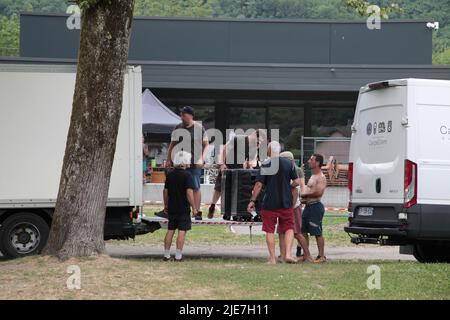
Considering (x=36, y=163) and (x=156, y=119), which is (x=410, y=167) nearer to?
(x=36, y=163)

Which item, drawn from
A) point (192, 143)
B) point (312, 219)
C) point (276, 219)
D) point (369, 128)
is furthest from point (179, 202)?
point (369, 128)

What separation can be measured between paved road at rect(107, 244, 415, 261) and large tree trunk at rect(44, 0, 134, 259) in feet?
13.5

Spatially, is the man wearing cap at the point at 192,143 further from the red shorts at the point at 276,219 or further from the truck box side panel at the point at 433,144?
the truck box side panel at the point at 433,144

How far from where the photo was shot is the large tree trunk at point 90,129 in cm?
1138

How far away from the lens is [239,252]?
53.9ft

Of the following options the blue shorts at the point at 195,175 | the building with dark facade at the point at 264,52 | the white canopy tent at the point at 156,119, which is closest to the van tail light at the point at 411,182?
the blue shorts at the point at 195,175

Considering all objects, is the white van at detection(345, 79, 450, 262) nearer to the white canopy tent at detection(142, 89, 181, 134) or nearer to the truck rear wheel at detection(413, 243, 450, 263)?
the truck rear wheel at detection(413, 243, 450, 263)

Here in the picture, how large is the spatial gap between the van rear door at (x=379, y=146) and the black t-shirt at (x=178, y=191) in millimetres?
2691

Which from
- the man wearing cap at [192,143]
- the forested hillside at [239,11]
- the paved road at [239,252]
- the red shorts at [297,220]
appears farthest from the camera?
the forested hillside at [239,11]

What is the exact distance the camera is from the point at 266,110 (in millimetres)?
34625

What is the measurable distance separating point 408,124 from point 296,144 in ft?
67.3

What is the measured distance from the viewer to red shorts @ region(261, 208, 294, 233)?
13391 millimetres

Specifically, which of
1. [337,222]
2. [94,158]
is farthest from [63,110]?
[337,222]

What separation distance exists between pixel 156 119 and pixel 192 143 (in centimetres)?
855
